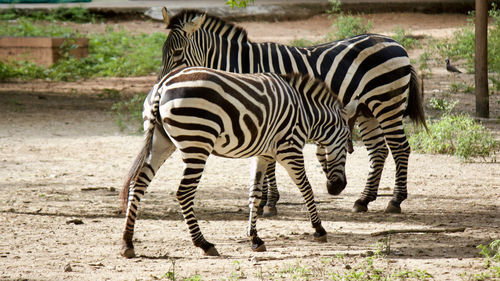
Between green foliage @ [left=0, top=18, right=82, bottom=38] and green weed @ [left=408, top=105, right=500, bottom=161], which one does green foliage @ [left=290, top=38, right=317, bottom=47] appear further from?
green weed @ [left=408, top=105, right=500, bottom=161]

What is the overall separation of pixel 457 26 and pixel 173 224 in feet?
46.1

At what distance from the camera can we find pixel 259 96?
584 centimetres

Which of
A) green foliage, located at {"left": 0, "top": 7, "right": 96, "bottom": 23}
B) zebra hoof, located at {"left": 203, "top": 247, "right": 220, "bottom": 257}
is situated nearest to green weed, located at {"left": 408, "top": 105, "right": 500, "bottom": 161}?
zebra hoof, located at {"left": 203, "top": 247, "right": 220, "bottom": 257}

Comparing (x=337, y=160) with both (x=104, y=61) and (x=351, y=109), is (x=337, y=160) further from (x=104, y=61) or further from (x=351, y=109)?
(x=104, y=61)

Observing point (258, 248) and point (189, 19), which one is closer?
point (258, 248)

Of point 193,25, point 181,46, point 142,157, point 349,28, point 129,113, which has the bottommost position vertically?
point 129,113

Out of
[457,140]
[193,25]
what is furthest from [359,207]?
[457,140]

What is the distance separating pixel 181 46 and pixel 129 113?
6.72 metres

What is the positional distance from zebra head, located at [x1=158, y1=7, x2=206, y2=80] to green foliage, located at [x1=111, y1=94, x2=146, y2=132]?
5.01 metres

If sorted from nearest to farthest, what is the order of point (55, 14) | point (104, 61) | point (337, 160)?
point (337, 160) → point (104, 61) → point (55, 14)

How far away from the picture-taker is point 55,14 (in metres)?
22.9

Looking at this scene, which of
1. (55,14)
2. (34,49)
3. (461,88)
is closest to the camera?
(461,88)

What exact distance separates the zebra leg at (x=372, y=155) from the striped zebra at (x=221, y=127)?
4.70 ft

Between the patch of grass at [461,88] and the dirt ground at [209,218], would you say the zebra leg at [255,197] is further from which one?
the patch of grass at [461,88]
